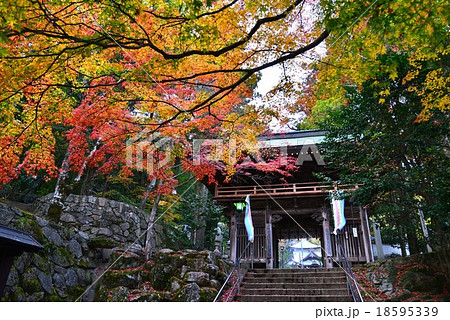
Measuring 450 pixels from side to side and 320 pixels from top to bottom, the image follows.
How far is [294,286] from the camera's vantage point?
8.54 meters

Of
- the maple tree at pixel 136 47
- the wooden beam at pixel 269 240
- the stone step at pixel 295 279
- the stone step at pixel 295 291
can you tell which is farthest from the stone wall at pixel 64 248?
the wooden beam at pixel 269 240

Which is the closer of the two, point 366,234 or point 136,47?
point 136,47

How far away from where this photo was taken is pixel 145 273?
9.99 m

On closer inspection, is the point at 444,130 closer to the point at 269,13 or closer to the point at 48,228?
the point at 269,13

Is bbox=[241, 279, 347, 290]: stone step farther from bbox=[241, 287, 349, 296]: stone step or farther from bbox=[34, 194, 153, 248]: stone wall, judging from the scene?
bbox=[34, 194, 153, 248]: stone wall

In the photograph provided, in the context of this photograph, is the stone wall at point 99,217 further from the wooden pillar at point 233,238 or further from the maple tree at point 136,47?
the maple tree at point 136,47

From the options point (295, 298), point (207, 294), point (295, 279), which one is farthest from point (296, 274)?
point (207, 294)

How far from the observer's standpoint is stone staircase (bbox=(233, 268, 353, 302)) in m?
7.57

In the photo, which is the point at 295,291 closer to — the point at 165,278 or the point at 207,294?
the point at 207,294

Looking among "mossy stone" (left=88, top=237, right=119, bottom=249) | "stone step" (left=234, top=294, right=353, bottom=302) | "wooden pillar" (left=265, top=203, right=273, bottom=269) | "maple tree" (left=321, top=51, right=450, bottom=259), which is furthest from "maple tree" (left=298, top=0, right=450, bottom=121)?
"mossy stone" (left=88, top=237, right=119, bottom=249)

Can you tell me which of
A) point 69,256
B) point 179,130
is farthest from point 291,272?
point 69,256

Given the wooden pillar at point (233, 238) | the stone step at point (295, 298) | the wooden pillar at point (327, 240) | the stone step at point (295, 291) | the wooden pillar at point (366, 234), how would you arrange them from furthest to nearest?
the wooden pillar at point (233, 238) < the wooden pillar at point (366, 234) < the wooden pillar at point (327, 240) < the stone step at point (295, 291) < the stone step at point (295, 298)

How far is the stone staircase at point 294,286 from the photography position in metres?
7.57

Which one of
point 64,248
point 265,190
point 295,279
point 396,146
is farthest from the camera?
point 265,190
